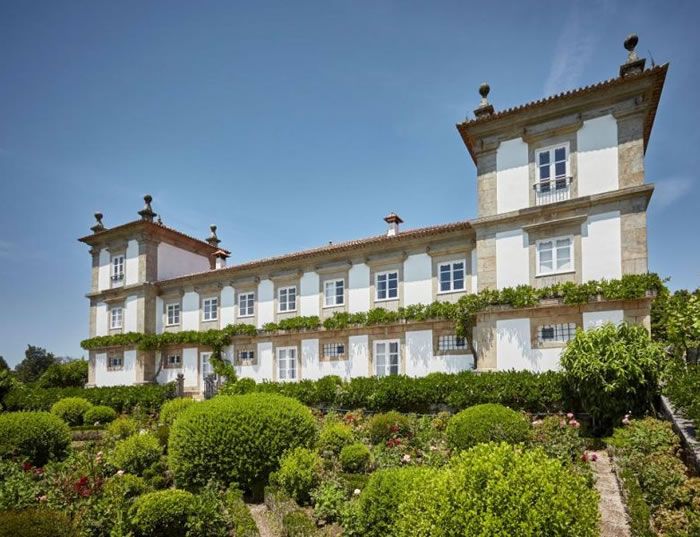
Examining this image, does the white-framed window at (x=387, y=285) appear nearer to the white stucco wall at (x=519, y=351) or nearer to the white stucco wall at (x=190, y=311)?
the white stucco wall at (x=519, y=351)

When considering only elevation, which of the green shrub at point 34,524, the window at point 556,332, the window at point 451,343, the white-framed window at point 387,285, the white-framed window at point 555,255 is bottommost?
the green shrub at point 34,524

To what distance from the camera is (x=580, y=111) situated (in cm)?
1570

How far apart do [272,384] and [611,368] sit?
13.3 metres

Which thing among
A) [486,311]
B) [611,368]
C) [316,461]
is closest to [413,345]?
[486,311]

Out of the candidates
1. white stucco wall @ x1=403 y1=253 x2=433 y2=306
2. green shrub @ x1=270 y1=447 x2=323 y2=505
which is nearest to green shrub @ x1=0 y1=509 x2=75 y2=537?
green shrub @ x1=270 y1=447 x2=323 y2=505

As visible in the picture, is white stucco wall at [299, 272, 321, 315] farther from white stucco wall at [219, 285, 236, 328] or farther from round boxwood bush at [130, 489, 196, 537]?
round boxwood bush at [130, 489, 196, 537]

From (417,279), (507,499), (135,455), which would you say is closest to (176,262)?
(417,279)

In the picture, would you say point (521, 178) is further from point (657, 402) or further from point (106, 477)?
point (106, 477)

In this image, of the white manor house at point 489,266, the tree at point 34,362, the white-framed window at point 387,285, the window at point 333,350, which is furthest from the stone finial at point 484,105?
the tree at point 34,362

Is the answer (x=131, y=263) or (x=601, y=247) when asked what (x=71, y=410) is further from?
(x=601, y=247)

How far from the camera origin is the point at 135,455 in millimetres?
10086

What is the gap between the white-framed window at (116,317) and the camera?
1112 inches

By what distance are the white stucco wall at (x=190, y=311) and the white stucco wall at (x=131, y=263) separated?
137 inches

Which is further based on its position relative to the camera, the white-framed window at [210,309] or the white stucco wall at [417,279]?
the white-framed window at [210,309]
